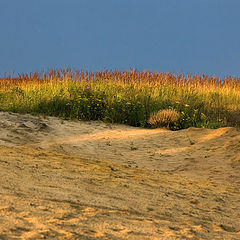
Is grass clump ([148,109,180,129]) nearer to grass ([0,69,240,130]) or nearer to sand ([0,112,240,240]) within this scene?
grass ([0,69,240,130])

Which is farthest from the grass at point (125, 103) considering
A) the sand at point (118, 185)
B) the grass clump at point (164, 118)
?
the sand at point (118, 185)

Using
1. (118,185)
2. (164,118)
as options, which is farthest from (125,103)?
(118,185)

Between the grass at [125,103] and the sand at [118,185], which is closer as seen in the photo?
the sand at [118,185]

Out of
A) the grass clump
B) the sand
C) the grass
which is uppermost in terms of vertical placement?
the grass

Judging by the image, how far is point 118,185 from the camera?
4.52 m

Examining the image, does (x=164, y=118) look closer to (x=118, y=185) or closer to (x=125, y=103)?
(x=125, y=103)

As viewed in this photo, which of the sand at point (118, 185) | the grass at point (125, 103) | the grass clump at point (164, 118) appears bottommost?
the sand at point (118, 185)

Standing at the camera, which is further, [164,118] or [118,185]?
[164,118]

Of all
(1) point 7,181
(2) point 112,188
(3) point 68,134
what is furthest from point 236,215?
(3) point 68,134

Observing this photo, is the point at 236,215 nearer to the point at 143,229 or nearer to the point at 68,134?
the point at 143,229

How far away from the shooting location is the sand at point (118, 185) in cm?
279

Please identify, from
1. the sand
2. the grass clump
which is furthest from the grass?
the sand

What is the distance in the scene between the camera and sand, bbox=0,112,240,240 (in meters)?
2.79

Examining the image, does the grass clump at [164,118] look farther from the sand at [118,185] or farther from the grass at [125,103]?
the sand at [118,185]
